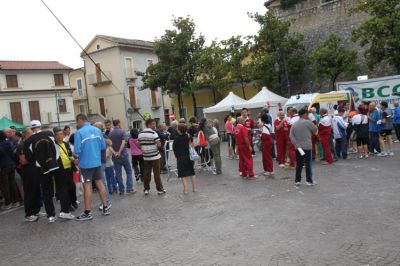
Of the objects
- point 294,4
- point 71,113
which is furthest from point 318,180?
point 71,113

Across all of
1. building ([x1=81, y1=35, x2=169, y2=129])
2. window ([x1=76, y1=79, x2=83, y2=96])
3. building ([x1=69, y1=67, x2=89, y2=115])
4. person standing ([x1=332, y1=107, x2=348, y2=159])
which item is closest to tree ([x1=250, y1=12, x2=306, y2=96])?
person standing ([x1=332, y1=107, x2=348, y2=159])

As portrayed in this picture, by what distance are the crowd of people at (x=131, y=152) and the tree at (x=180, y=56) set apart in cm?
1724

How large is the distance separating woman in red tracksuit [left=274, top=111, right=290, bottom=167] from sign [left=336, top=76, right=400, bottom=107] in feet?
28.7

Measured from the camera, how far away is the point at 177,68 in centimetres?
3297

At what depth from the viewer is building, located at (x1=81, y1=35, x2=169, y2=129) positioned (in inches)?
1885

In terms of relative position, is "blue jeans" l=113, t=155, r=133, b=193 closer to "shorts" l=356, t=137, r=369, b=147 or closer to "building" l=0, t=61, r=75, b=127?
"shorts" l=356, t=137, r=369, b=147

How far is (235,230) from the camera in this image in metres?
6.41

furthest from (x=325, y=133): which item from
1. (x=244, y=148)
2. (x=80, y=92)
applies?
(x=80, y=92)

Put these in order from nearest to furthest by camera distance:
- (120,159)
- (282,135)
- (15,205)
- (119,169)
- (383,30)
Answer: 1. (15,205)
2. (120,159)
3. (119,169)
4. (282,135)
5. (383,30)

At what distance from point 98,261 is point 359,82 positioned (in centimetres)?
1753

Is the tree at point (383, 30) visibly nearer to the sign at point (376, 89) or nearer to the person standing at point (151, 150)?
the sign at point (376, 89)

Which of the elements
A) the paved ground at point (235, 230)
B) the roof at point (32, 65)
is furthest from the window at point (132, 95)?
the paved ground at point (235, 230)

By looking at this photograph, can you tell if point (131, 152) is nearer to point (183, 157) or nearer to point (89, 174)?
point (183, 157)

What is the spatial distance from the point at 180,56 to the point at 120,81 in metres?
17.2
